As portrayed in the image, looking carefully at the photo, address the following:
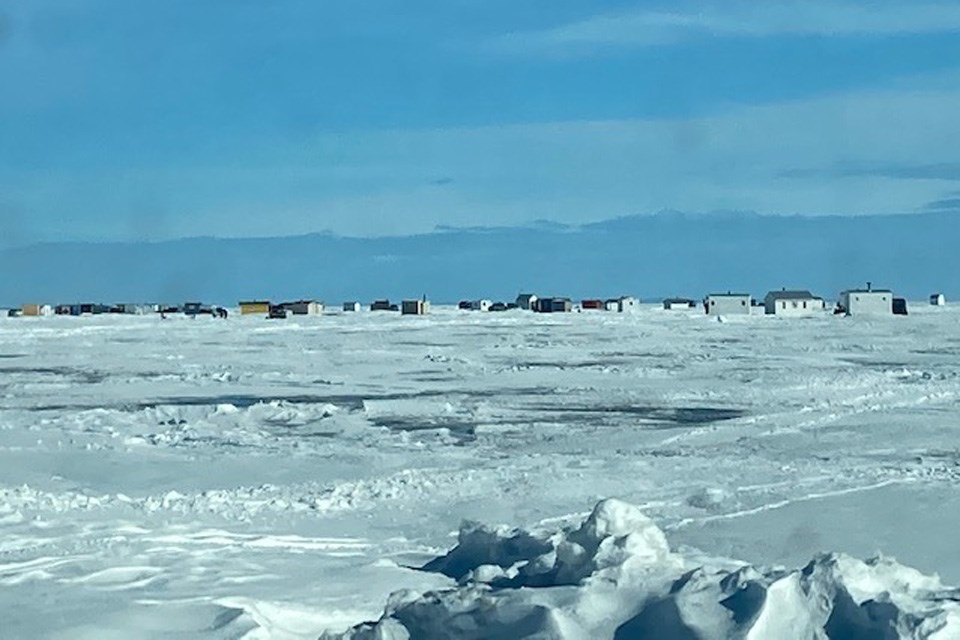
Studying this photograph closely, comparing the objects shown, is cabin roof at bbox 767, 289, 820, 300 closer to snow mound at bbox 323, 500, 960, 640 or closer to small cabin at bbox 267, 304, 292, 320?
small cabin at bbox 267, 304, 292, 320

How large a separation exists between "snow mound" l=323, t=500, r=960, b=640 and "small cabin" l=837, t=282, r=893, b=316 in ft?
243

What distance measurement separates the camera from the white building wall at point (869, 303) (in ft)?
257

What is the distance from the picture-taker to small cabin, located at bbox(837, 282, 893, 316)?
78.2 meters

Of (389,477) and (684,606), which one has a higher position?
(684,606)

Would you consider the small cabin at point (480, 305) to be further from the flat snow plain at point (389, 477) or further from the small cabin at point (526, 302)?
the flat snow plain at point (389, 477)

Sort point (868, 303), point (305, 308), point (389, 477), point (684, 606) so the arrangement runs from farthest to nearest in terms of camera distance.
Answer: point (305, 308), point (868, 303), point (389, 477), point (684, 606)

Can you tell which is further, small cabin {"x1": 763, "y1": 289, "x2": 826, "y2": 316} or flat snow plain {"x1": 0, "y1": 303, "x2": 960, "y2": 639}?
small cabin {"x1": 763, "y1": 289, "x2": 826, "y2": 316}

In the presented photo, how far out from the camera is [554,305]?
10144 cm

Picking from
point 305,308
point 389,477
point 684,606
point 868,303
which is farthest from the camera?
point 305,308

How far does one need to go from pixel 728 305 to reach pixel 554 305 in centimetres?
1670

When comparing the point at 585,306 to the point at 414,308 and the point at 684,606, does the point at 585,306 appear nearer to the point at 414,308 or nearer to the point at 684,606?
the point at 414,308

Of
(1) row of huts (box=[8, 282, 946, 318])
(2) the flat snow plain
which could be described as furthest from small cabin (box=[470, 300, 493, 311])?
(2) the flat snow plain

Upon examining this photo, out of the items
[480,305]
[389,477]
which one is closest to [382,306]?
[480,305]

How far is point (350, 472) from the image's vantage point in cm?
1288
